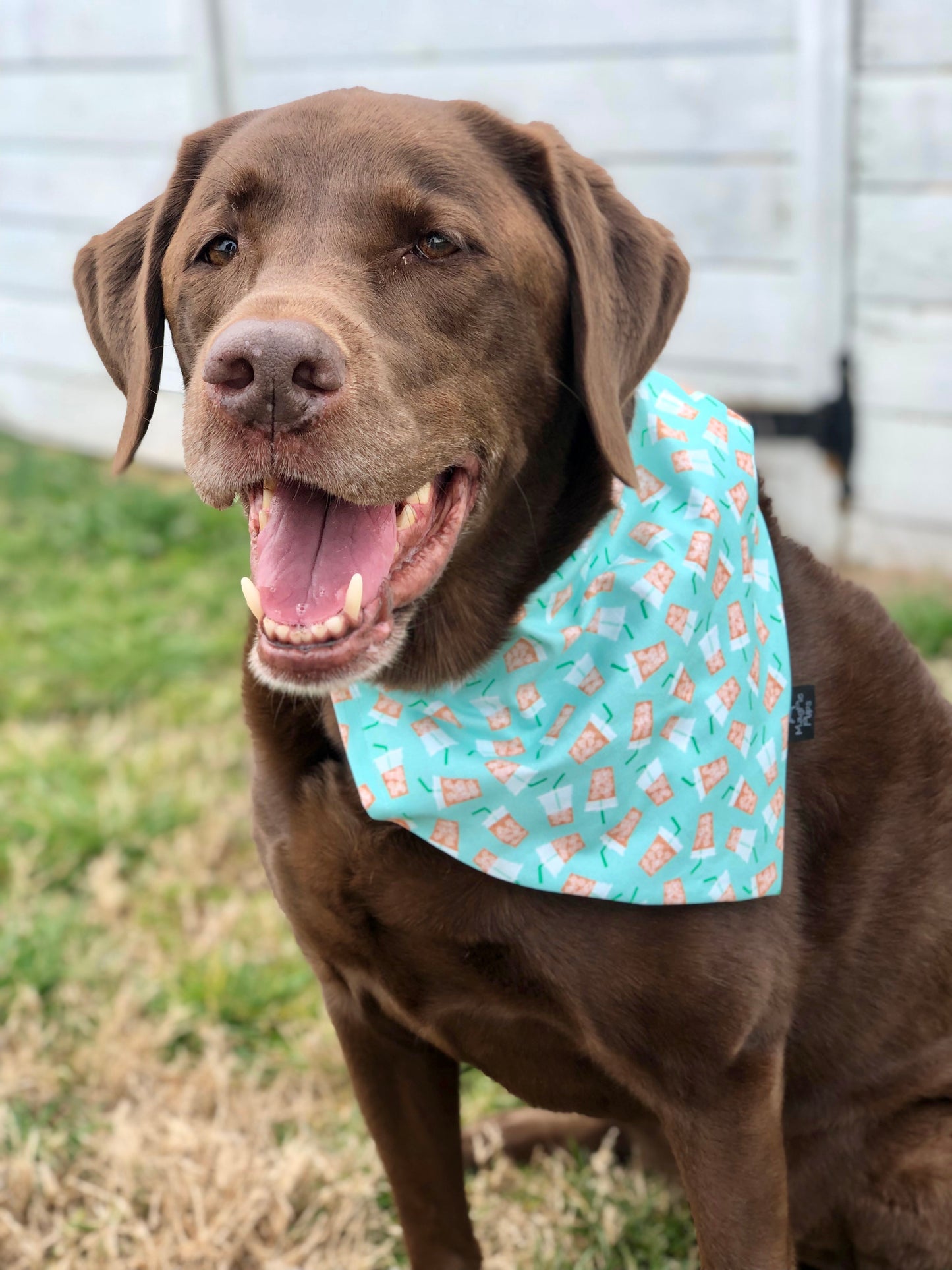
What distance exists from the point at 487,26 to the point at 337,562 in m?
3.97

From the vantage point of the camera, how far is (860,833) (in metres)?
2.05

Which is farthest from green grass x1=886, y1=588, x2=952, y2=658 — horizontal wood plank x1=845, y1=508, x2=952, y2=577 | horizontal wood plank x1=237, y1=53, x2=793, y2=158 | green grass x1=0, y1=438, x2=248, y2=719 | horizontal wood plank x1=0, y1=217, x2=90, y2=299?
horizontal wood plank x1=0, y1=217, x2=90, y2=299

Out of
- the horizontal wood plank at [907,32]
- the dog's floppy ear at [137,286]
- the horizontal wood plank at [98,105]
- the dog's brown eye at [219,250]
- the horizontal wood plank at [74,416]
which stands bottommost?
the horizontal wood plank at [74,416]

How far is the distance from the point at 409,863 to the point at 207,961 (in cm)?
138

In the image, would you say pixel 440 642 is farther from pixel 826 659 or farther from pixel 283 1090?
pixel 283 1090

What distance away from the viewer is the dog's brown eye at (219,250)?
190cm

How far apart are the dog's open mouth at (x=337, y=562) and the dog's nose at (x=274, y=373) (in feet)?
0.51

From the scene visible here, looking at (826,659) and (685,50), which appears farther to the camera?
(685,50)

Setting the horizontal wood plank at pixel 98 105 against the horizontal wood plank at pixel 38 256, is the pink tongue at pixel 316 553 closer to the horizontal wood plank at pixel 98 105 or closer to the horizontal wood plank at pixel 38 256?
the horizontal wood plank at pixel 98 105

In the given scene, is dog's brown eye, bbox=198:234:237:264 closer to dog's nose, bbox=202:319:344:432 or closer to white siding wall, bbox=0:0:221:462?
dog's nose, bbox=202:319:344:432

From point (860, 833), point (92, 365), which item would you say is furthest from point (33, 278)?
point (860, 833)

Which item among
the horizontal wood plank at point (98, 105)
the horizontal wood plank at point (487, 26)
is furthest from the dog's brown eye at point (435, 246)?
the horizontal wood plank at point (98, 105)

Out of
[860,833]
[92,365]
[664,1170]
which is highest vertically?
[860,833]

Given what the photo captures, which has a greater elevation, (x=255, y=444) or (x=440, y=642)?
(x=255, y=444)
